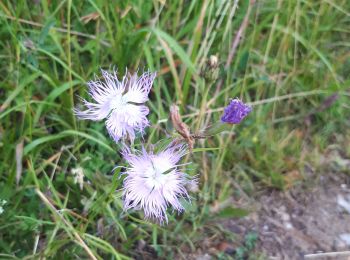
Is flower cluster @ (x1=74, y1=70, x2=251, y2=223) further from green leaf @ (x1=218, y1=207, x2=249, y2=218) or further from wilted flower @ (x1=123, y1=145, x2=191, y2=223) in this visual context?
green leaf @ (x1=218, y1=207, x2=249, y2=218)

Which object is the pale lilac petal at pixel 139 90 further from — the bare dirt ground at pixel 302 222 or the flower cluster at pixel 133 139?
the bare dirt ground at pixel 302 222

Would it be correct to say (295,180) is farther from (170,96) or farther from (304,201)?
(170,96)

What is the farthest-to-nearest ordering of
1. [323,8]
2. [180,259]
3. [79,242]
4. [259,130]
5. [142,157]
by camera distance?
[323,8] → [259,130] → [180,259] → [79,242] → [142,157]

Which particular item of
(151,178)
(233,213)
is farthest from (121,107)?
(233,213)

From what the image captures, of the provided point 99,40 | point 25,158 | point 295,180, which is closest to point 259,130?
point 295,180

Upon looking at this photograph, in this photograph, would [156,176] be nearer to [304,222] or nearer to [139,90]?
[139,90]

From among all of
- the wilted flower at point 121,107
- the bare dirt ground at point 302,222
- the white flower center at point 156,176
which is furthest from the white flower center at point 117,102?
the bare dirt ground at point 302,222

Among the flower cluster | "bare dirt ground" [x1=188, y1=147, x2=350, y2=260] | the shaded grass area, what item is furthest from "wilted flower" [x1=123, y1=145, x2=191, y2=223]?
"bare dirt ground" [x1=188, y1=147, x2=350, y2=260]
